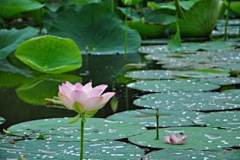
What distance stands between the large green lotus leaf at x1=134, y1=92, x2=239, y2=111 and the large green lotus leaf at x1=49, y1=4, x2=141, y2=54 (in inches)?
56.3

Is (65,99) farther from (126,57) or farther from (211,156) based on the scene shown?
(126,57)

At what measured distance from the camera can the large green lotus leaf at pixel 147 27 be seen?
419 centimetres

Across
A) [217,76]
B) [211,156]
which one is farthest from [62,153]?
[217,76]

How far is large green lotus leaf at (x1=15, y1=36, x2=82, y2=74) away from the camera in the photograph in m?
2.66

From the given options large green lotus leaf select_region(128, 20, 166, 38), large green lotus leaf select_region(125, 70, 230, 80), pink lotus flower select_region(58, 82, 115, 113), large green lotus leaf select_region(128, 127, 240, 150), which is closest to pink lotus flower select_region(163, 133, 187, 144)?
large green lotus leaf select_region(128, 127, 240, 150)

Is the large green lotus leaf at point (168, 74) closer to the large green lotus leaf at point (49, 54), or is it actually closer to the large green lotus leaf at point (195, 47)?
the large green lotus leaf at point (49, 54)

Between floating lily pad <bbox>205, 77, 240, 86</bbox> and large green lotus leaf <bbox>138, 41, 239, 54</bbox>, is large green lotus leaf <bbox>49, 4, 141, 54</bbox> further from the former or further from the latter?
floating lily pad <bbox>205, 77, 240, 86</bbox>

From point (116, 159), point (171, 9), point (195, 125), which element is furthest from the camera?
point (171, 9)

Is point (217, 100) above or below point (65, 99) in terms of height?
below

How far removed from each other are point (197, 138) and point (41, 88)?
101 cm

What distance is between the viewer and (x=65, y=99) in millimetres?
1087

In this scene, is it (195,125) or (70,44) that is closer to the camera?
(195,125)

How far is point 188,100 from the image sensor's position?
79.3 inches

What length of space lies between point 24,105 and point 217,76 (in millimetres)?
809
